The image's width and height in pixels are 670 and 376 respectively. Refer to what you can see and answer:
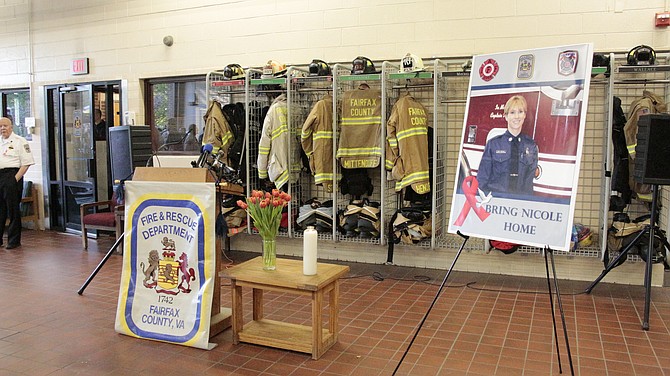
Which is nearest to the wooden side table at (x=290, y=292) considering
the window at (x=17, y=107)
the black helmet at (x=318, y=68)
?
the black helmet at (x=318, y=68)

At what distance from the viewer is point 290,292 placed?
3439 mm

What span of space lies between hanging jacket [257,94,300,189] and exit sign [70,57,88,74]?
3.45m

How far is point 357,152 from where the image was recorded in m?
5.75

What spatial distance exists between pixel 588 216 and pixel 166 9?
18.2 feet

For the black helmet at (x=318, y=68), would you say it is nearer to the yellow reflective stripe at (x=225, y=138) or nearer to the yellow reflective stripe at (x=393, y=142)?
the yellow reflective stripe at (x=393, y=142)

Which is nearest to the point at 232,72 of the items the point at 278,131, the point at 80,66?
the point at 278,131

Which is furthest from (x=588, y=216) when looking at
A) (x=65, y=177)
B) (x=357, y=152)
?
(x=65, y=177)

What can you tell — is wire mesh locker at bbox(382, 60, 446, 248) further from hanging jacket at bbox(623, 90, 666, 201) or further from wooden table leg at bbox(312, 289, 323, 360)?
wooden table leg at bbox(312, 289, 323, 360)

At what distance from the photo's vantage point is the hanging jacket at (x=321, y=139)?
5828 mm

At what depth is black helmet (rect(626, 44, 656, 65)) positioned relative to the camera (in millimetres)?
4844

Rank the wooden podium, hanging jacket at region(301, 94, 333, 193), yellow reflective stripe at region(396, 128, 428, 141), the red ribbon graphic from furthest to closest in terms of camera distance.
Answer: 1. hanging jacket at region(301, 94, 333, 193)
2. yellow reflective stripe at region(396, 128, 428, 141)
3. the wooden podium
4. the red ribbon graphic

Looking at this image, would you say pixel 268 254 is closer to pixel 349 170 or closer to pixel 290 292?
pixel 290 292

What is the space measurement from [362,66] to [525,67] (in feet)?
8.74

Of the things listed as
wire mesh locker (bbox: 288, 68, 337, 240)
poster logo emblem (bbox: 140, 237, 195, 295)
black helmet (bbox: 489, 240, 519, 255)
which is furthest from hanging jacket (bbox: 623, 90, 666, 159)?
poster logo emblem (bbox: 140, 237, 195, 295)
